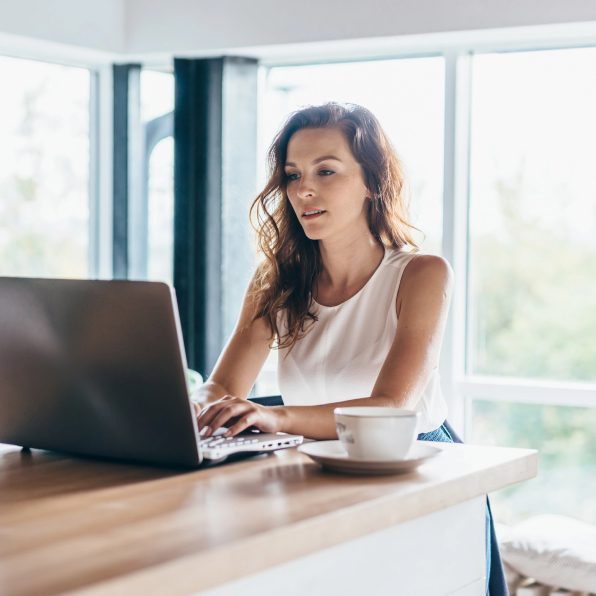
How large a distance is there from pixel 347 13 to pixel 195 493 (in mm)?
2716

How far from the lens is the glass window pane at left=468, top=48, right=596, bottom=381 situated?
11.8 ft

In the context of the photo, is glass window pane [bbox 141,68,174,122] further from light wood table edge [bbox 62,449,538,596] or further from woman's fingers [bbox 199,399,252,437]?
light wood table edge [bbox 62,449,538,596]

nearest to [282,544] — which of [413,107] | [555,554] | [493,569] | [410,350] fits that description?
[493,569]

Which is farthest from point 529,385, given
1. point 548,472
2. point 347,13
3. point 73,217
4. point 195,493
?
point 195,493

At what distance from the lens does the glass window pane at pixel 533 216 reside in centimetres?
358

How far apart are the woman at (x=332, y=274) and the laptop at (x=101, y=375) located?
624 mm

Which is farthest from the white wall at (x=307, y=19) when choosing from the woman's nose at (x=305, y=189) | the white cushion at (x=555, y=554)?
the white cushion at (x=555, y=554)

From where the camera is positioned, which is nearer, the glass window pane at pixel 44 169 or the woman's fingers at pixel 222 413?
the woman's fingers at pixel 222 413

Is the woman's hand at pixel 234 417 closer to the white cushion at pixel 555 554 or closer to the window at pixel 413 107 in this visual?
the white cushion at pixel 555 554

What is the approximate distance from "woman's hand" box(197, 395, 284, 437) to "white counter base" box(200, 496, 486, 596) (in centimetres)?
38

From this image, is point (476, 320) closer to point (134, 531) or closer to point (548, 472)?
point (548, 472)

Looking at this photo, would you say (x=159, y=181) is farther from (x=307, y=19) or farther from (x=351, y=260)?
(x=351, y=260)

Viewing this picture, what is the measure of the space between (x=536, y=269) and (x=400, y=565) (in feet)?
8.23

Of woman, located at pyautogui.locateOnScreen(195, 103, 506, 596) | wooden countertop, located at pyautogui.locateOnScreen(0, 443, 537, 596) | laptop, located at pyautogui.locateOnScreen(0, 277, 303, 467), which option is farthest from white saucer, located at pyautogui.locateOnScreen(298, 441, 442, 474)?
woman, located at pyautogui.locateOnScreen(195, 103, 506, 596)
